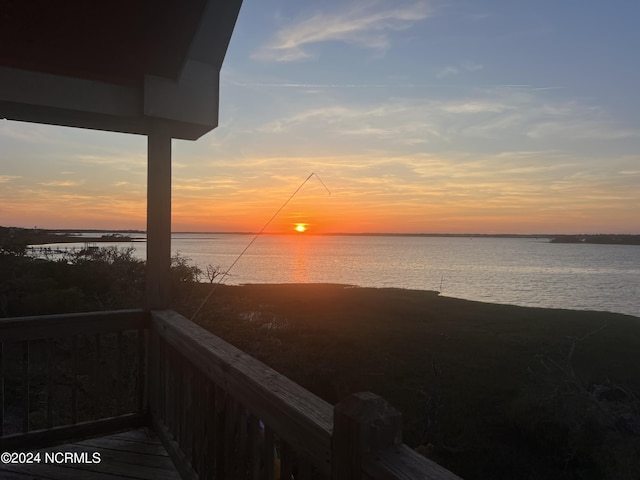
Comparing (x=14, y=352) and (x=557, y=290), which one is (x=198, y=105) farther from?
(x=557, y=290)

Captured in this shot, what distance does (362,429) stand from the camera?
89 cm

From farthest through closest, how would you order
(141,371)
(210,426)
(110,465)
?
(141,371) < (110,465) < (210,426)

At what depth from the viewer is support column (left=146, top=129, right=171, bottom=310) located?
286 centimetres

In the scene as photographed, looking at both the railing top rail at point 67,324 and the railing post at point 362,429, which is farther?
the railing top rail at point 67,324

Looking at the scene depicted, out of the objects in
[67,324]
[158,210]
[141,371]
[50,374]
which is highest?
[158,210]

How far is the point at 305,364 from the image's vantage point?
14.3 meters

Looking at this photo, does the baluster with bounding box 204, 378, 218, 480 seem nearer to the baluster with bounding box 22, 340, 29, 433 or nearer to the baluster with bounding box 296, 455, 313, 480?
the baluster with bounding box 296, 455, 313, 480

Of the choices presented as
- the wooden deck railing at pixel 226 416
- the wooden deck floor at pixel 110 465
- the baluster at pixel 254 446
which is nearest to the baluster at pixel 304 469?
the wooden deck railing at pixel 226 416

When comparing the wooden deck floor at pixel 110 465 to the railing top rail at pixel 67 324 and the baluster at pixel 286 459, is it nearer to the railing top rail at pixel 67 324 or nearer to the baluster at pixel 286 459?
the railing top rail at pixel 67 324

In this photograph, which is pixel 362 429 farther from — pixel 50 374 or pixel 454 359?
pixel 454 359

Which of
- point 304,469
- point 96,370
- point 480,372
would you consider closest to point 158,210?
point 96,370

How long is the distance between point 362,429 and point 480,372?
1496 centimetres

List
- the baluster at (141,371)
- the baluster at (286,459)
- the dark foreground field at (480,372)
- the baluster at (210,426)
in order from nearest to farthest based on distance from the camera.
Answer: the baluster at (286,459)
the baluster at (210,426)
the baluster at (141,371)
the dark foreground field at (480,372)

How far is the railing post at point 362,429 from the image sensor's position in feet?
2.93
